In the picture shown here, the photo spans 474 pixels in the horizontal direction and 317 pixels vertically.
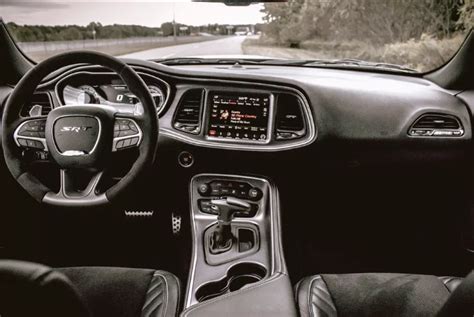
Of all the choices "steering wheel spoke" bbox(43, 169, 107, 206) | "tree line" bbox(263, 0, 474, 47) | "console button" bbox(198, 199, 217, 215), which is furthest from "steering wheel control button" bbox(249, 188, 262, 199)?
"tree line" bbox(263, 0, 474, 47)

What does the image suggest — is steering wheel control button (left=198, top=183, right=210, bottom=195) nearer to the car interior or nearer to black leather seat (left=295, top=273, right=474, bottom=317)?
the car interior

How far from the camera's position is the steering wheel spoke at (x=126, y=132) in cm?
225

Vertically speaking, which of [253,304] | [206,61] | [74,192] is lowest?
[253,304]

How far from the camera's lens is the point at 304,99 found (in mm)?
2928

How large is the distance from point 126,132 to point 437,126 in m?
1.84

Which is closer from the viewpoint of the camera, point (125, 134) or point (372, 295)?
point (125, 134)

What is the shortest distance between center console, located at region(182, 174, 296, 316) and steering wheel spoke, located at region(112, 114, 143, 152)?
0.73 meters

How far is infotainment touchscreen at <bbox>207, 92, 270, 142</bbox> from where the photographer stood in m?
2.94

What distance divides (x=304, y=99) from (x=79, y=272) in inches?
59.2

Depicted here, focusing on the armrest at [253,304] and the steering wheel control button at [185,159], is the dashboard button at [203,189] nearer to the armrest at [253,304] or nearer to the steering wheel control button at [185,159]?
the steering wheel control button at [185,159]

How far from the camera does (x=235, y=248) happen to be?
2859 millimetres

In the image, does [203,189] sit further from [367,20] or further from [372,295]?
[367,20]

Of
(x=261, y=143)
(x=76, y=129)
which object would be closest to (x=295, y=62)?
(x=261, y=143)

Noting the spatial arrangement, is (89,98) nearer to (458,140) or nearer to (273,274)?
(273,274)
